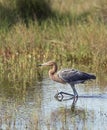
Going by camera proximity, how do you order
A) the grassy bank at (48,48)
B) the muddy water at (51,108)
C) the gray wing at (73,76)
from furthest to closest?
the grassy bank at (48,48) → the gray wing at (73,76) → the muddy water at (51,108)

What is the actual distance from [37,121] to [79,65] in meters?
5.05

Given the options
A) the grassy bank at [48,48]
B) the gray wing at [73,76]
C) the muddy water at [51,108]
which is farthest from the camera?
the grassy bank at [48,48]

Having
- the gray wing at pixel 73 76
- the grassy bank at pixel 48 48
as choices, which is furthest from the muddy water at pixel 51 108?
the grassy bank at pixel 48 48

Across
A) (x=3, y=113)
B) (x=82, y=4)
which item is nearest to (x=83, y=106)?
(x=3, y=113)

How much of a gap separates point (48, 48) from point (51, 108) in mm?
4647

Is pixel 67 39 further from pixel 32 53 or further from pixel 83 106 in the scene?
pixel 83 106

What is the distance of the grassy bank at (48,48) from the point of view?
529 inches

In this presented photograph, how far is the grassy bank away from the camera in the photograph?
13.4 metres

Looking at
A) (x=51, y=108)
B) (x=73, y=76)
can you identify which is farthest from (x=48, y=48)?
(x=51, y=108)

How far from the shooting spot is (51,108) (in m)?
10.4

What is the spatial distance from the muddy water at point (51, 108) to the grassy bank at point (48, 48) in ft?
3.26

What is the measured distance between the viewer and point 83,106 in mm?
10656

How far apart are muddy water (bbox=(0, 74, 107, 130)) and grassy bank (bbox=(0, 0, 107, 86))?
1.00 metres

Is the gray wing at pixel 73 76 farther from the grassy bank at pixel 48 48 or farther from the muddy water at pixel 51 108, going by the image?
the grassy bank at pixel 48 48
